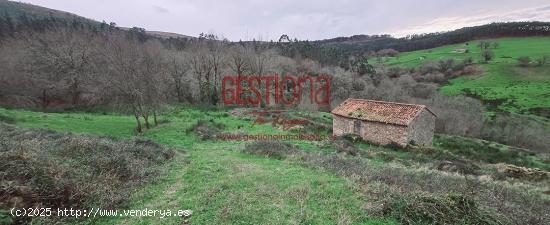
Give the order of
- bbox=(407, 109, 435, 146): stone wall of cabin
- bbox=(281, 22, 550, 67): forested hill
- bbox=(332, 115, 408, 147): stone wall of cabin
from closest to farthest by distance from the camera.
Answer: bbox=(332, 115, 408, 147): stone wall of cabin, bbox=(407, 109, 435, 146): stone wall of cabin, bbox=(281, 22, 550, 67): forested hill

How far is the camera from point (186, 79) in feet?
165

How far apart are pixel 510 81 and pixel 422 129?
61.0 m

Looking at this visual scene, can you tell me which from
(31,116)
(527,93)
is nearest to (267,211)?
(31,116)

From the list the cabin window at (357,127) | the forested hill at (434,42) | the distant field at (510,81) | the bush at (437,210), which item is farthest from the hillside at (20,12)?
the distant field at (510,81)

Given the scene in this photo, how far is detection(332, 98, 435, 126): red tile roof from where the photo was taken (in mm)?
28141

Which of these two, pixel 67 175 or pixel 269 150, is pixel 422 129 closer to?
pixel 269 150

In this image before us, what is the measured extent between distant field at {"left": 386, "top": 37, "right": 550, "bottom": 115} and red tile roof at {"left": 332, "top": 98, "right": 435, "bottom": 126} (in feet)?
138

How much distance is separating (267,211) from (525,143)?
48.2 m

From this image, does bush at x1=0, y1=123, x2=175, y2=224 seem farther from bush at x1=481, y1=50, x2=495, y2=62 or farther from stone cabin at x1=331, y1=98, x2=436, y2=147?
bush at x1=481, y1=50, x2=495, y2=62

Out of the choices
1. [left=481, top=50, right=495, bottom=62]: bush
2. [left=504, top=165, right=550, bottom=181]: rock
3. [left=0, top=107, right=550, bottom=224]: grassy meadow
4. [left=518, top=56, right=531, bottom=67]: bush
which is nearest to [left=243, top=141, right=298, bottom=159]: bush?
[left=0, top=107, right=550, bottom=224]: grassy meadow

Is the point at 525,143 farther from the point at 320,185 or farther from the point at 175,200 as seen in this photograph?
the point at 175,200

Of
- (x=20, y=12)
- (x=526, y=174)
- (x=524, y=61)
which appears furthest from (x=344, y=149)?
(x=20, y=12)

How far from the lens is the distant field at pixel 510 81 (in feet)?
202

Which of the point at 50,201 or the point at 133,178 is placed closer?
the point at 50,201
